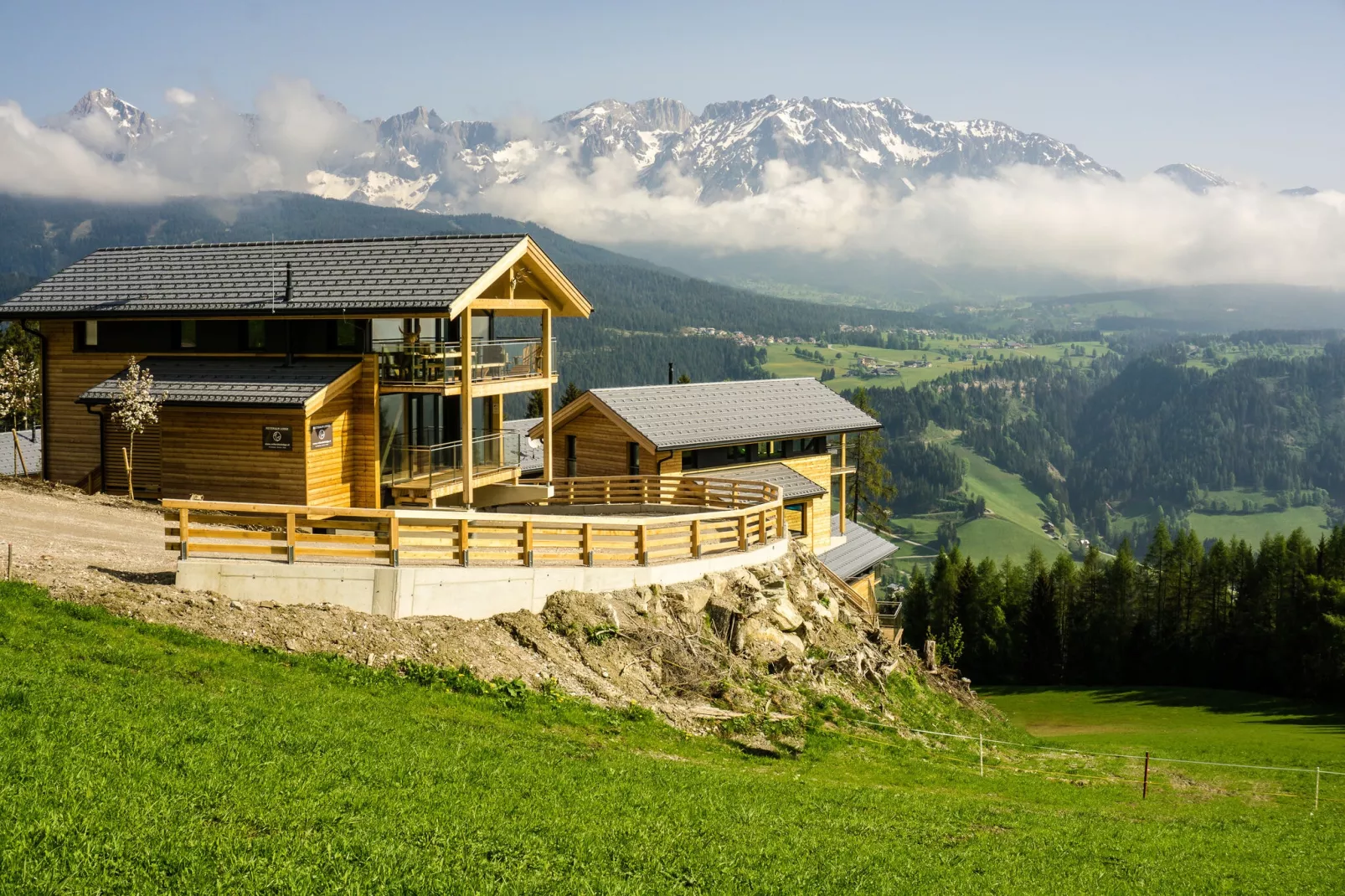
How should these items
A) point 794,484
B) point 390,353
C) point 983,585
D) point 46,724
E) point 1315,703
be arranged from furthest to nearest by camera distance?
point 983,585 < point 1315,703 < point 794,484 < point 390,353 < point 46,724

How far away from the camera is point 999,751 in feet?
83.6

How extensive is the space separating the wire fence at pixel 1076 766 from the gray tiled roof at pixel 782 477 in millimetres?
13794

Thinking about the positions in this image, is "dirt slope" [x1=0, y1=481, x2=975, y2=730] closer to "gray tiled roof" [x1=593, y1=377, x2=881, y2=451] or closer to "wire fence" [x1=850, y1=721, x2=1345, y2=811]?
"wire fence" [x1=850, y1=721, x2=1345, y2=811]

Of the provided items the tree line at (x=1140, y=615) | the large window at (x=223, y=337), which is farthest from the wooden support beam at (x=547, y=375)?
the tree line at (x=1140, y=615)

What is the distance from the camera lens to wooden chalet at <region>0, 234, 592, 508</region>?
88.1 ft

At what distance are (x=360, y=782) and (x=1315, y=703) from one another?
65890 mm

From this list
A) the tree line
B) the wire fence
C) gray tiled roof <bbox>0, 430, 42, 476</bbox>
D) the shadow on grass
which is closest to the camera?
the wire fence

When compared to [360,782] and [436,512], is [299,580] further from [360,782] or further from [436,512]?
[360,782]

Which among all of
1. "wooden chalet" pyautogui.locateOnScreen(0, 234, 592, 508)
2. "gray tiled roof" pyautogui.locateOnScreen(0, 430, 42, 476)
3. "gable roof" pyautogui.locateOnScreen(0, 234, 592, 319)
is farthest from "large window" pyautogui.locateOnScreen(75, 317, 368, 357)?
"gray tiled roof" pyautogui.locateOnScreen(0, 430, 42, 476)

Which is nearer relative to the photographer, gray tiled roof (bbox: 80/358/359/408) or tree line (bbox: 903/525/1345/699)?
gray tiled roof (bbox: 80/358/359/408)

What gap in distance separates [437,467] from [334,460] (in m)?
3.28

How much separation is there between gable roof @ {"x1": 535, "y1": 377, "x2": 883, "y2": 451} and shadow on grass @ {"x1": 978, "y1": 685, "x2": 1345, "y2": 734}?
27837 millimetres

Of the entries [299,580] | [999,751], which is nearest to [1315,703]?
[999,751]

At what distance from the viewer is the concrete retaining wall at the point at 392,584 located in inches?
714
